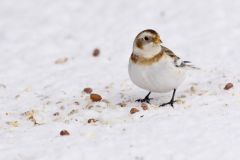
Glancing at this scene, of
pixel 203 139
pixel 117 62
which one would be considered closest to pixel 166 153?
pixel 203 139

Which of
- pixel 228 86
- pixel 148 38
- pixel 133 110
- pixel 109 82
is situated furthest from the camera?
pixel 109 82

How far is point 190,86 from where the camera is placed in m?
7.25

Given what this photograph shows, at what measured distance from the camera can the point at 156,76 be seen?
6.36m

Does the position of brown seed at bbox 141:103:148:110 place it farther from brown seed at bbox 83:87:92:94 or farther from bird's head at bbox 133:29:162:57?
brown seed at bbox 83:87:92:94

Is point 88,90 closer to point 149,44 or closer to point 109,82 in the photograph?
point 109,82

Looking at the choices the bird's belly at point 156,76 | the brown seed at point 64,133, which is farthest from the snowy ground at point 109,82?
the bird's belly at point 156,76

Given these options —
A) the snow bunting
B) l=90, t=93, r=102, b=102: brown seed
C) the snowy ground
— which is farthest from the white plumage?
l=90, t=93, r=102, b=102: brown seed

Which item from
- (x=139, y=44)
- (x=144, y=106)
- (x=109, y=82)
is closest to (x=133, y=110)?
(x=144, y=106)

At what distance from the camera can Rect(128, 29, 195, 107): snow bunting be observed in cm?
636

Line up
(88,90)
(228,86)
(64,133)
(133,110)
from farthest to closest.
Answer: (88,90)
(228,86)
(133,110)
(64,133)

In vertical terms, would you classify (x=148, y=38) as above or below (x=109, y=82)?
above

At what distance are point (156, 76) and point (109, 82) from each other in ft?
4.62

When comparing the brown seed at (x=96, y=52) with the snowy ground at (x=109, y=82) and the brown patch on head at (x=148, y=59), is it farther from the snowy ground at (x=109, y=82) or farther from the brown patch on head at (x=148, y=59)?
the brown patch on head at (x=148, y=59)

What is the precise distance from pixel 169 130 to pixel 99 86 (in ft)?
6.77
